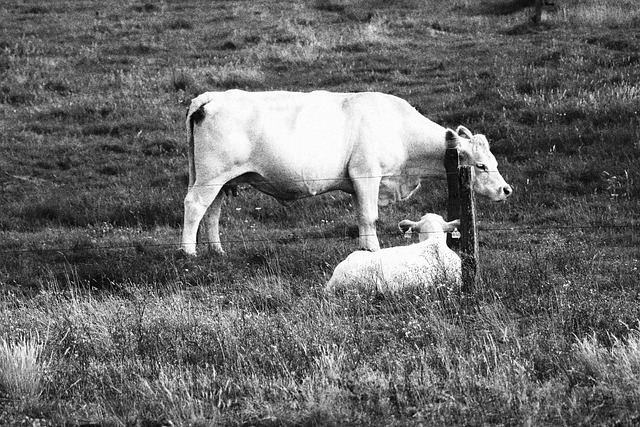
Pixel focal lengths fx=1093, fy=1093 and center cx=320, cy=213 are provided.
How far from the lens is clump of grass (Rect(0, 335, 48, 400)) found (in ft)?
23.9

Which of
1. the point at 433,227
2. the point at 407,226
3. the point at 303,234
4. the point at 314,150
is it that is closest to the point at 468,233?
the point at 433,227

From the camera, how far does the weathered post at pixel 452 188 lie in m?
10.7

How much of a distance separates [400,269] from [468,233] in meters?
0.88

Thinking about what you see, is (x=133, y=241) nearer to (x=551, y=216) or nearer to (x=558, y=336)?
(x=551, y=216)

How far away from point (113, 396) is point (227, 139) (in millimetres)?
5141

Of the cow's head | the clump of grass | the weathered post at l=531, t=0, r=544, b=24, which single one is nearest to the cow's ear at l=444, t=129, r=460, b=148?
the cow's head

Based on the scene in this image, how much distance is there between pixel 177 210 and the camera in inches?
569

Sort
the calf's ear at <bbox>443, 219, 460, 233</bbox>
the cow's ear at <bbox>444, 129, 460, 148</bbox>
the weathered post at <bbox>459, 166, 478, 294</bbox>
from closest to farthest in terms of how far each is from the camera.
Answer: the weathered post at <bbox>459, 166, 478, 294</bbox> → the calf's ear at <bbox>443, 219, 460, 233</bbox> → the cow's ear at <bbox>444, 129, 460, 148</bbox>

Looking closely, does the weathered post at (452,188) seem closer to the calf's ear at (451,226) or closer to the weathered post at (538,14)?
the calf's ear at (451,226)

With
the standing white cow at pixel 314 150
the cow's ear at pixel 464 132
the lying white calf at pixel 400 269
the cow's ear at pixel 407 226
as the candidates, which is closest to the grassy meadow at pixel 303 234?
the lying white calf at pixel 400 269

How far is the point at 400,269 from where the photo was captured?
964cm

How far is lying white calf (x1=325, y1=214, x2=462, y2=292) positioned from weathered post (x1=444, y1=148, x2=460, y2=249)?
54 centimetres

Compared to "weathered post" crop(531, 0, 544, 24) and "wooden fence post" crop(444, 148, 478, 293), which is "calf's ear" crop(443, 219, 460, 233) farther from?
"weathered post" crop(531, 0, 544, 24)

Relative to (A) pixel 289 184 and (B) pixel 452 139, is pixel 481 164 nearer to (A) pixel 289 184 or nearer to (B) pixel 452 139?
(B) pixel 452 139
